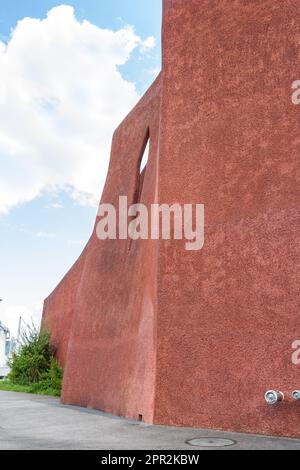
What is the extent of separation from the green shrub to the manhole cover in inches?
499

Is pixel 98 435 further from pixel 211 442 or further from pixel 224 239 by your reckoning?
pixel 224 239

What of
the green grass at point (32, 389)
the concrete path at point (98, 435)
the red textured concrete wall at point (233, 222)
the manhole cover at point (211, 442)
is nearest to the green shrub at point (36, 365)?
the green grass at point (32, 389)

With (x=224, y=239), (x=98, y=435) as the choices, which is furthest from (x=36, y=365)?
(x=224, y=239)

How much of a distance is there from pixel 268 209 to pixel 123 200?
684 centimetres

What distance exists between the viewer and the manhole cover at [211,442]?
21.5 ft

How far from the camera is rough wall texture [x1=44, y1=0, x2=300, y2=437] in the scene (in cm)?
778

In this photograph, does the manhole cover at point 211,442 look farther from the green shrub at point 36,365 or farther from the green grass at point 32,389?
the green shrub at point 36,365

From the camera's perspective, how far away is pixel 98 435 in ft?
25.3

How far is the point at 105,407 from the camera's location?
1148 centimetres

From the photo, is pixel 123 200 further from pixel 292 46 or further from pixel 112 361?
pixel 292 46

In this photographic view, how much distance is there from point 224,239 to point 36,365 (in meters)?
13.6

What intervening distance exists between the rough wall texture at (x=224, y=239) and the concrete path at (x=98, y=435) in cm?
45
